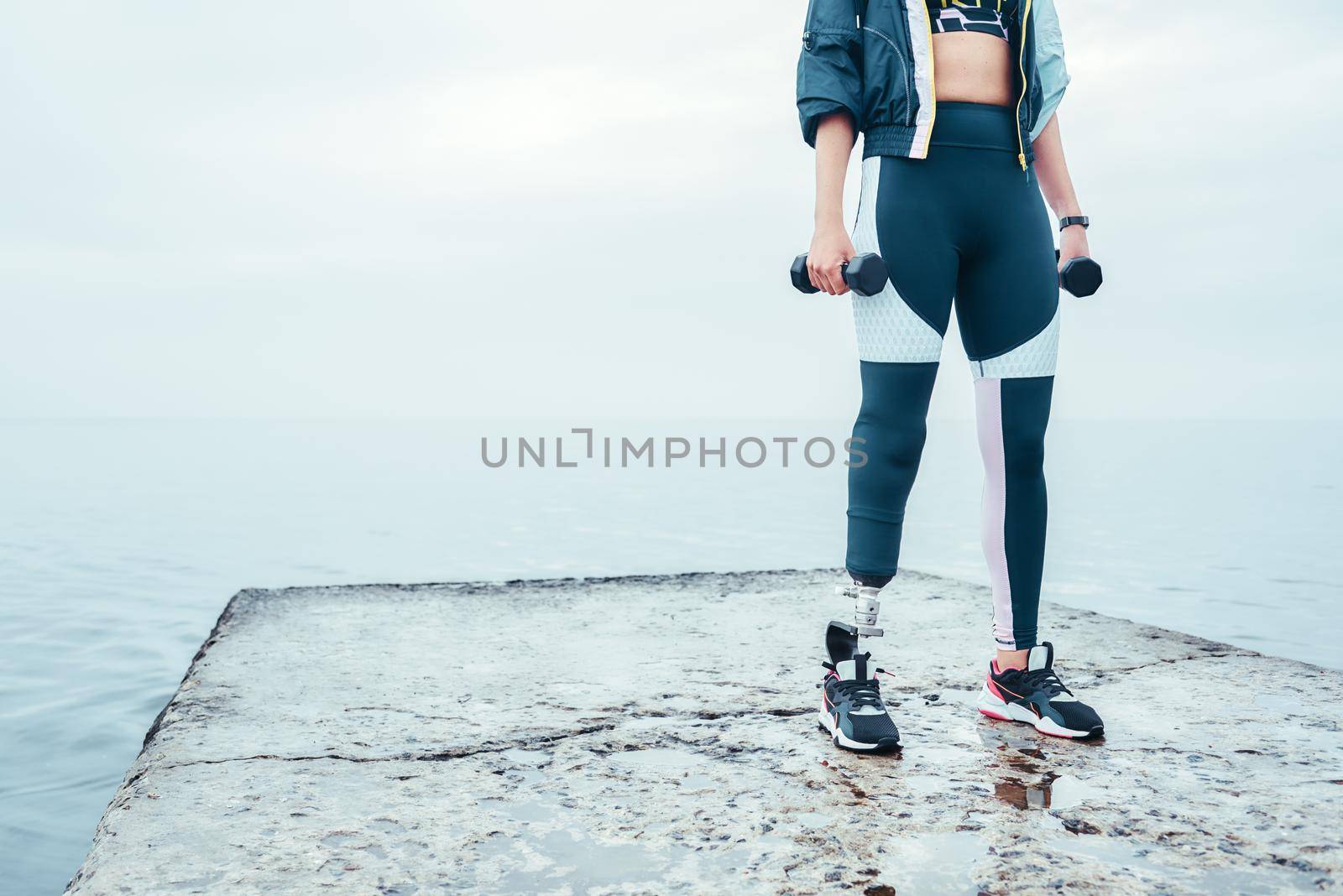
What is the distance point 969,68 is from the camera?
212 cm

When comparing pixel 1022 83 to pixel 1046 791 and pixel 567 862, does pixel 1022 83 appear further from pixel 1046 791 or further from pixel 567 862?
pixel 567 862

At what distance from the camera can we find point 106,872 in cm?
143

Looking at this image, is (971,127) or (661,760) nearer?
(661,760)

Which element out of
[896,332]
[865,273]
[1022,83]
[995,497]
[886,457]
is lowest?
[995,497]

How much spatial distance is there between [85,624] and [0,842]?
13.7 ft

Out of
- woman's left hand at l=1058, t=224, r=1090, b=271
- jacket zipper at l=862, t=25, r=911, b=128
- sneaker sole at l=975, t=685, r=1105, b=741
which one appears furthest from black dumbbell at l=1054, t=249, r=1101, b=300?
sneaker sole at l=975, t=685, r=1105, b=741

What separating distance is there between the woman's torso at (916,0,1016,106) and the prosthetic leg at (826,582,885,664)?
3.47 ft

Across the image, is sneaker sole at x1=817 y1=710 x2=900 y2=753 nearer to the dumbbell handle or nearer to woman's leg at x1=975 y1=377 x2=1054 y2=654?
woman's leg at x1=975 y1=377 x2=1054 y2=654

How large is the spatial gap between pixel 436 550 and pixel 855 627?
986 cm

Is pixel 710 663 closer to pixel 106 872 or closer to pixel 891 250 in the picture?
pixel 891 250

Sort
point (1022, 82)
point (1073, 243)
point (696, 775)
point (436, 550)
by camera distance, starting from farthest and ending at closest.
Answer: point (436, 550)
point (1073, 243)
point (1022, 82)
point (696, 775)

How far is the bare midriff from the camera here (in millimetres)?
2107

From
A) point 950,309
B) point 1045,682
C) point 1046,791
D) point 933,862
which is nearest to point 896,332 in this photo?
point 950,309

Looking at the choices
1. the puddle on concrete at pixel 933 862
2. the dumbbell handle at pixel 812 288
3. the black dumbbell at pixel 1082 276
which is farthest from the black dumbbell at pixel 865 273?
the puddle on concrete at pixel 933 862
